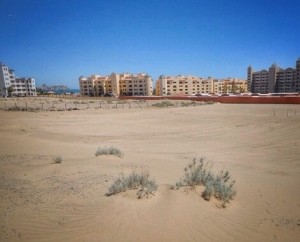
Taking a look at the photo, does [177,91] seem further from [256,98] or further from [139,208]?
[139,208]

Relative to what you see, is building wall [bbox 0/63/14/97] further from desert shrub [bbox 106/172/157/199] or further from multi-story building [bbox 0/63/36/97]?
desert shrub [bbox 106/172/157/199]

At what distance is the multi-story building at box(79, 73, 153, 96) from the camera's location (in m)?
118

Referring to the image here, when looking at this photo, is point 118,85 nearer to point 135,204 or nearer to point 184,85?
point 184,85

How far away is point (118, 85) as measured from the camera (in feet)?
398

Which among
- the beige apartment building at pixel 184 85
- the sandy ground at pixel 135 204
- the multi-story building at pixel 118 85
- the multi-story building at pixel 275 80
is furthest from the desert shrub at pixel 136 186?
the multi-story building at pixel 275 80

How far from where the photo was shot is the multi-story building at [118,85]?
118 metres

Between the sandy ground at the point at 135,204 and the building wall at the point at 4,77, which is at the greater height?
the building wall at the point at 4,77

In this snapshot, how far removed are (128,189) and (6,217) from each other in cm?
229

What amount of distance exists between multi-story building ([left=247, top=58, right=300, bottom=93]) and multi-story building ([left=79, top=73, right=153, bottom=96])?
6036 cm

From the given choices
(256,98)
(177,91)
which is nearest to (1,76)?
(177,91)

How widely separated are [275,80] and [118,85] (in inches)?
3174

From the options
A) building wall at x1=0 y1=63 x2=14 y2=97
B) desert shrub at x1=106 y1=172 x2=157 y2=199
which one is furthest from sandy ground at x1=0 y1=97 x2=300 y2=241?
building wall at x1=0 y1=63 x2=14 y2=97

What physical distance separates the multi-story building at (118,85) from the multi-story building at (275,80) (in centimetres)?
6036

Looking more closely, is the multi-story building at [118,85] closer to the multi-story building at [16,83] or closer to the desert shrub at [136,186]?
the multi-story building at [16,83]
